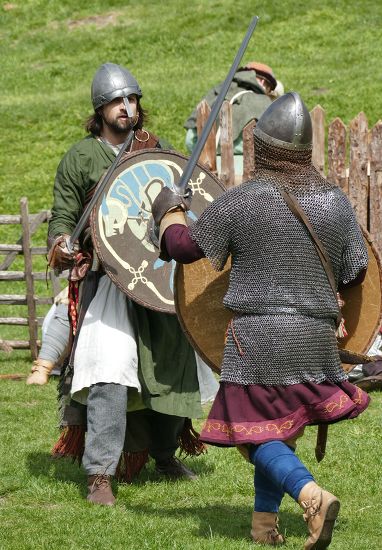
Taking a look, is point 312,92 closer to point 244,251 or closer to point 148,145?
point 148,145

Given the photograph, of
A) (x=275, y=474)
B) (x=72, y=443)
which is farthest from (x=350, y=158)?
(x=275, y=474)

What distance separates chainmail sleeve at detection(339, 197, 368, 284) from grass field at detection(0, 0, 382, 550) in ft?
3.51

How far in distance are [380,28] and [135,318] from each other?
17286 mm

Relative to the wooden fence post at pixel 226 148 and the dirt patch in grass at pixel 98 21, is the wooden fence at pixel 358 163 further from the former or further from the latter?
the dirt patch in grass at pixel 98 21

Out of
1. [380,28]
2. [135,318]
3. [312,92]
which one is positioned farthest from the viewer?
[380,28]

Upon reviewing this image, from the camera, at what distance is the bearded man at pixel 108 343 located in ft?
17.3

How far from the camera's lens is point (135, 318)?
5.38m

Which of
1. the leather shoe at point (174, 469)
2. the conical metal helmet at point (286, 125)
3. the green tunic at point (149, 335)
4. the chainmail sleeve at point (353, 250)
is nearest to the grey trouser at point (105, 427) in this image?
the green tunic at point (149, 335)

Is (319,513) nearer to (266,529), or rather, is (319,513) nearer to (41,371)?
(266,529)

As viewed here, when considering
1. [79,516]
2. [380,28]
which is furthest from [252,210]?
[380,28]

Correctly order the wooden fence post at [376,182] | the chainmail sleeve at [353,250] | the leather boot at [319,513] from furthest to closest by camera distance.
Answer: the wooden fence post at [376,182]
the chainmail sleeve at [353,250]
the leather boot at [319,513]

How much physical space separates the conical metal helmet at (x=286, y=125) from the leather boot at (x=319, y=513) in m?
1.25

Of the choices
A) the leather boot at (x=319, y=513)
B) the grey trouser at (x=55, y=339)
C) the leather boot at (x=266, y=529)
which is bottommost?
the grey trouser at (x=55, y=339)

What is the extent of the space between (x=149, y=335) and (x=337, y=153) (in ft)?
12.6
